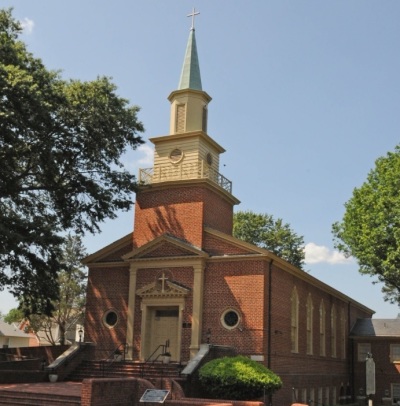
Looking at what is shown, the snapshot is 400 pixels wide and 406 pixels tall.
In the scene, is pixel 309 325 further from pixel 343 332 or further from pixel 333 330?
pixel 343 332

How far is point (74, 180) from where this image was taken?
1055 inches

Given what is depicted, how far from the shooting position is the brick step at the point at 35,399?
56.6 feet

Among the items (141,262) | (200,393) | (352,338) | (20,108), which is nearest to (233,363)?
(200,393)

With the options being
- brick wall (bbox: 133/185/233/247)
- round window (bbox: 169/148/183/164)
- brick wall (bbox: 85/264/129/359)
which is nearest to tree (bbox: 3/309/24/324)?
brick wall (bbox: 85/264/129/359)

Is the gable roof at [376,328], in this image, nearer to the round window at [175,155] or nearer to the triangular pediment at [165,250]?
the triangular pediment at [165,250]

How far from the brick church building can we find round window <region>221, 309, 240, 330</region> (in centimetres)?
4

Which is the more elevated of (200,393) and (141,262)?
(141,262)

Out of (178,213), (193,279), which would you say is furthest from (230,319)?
(178,213)

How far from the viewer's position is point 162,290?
84.7 ft

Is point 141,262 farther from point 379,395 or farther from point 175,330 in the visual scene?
point 379,395

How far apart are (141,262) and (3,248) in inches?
253

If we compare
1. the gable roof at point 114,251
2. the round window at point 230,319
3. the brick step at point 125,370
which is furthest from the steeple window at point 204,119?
the brick step at point 125,370

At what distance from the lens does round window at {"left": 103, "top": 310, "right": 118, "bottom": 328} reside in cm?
2725

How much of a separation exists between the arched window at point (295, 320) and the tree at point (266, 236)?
89.8 feet
